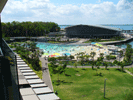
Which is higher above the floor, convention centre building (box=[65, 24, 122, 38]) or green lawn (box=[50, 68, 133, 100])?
convention centre building (box=[65, 24, 122, 38])

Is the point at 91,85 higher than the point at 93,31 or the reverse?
the reverse

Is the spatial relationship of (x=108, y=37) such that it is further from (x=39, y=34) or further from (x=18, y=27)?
(x=18, y=27)

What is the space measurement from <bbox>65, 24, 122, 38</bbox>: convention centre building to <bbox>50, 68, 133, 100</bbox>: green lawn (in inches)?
2535

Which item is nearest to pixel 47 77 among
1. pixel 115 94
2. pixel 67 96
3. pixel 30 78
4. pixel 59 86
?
pixel 59 86

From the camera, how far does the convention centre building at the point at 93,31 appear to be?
317 feet

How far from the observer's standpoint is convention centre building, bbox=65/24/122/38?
96.8 metres

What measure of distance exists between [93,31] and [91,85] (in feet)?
250

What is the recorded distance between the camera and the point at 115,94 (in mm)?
22391

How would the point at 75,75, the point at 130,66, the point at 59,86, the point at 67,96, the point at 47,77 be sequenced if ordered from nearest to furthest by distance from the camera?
the point at 67,96, the point at 59,86, the point at 47,77, the point at 75,75, the point at 130,66

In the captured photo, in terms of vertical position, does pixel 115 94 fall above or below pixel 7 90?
below

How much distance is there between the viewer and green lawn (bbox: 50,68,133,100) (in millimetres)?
21891

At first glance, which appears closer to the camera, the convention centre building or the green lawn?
the green lawn

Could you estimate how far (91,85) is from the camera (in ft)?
85.7

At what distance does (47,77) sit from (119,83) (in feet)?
43.8
